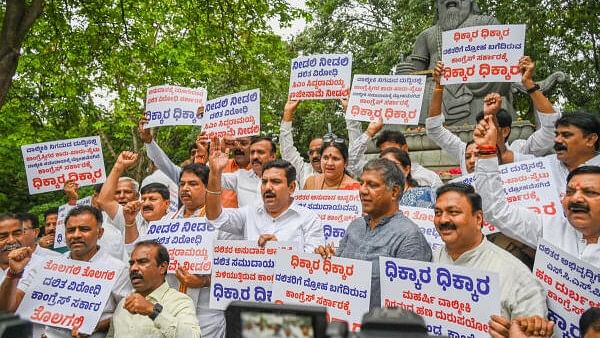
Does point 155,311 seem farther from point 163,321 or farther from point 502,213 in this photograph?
point 502,213

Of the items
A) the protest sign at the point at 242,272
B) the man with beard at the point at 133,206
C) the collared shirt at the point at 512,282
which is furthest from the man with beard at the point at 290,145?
the collared shirt at the point at 512,282

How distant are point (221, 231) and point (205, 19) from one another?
316 inches

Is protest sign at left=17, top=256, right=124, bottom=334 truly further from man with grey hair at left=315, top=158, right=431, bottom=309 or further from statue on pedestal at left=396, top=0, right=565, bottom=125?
statue on pedestal at left=396, top=0, right=565, bottom=125

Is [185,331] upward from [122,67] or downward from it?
downward

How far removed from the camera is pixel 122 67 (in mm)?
10773

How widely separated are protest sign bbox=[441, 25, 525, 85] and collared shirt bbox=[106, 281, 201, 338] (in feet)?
10.3

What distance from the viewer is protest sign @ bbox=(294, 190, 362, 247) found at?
493cm

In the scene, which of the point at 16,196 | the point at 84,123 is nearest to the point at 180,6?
the point at 84,123

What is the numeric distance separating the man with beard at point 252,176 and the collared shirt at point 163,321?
6.43ft

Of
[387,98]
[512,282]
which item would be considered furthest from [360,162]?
[512,282]

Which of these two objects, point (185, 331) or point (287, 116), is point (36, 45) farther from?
point (185, 331)

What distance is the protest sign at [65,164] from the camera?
691 cm

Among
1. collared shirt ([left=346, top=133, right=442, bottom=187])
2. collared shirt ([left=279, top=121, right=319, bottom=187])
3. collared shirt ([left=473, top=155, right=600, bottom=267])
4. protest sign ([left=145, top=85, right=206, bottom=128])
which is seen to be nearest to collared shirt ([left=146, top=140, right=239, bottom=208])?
collared shirt ([left=279, top=121, right=319, bottom=187])

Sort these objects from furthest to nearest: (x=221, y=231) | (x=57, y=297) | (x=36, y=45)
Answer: (x=36, y=45)
(x=221, y=231)
(x=57, y=297)
